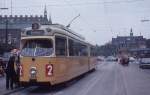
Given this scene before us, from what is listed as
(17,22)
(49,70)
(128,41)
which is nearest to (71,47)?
(49,70)

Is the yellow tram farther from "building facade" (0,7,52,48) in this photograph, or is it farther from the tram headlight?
"building facade" (0,7,52,48)

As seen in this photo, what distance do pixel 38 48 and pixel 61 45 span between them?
5.48 feet

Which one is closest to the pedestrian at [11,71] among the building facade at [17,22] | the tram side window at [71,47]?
the tram side window at [71,47]

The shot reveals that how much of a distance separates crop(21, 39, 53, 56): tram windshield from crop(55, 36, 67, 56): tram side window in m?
0.49

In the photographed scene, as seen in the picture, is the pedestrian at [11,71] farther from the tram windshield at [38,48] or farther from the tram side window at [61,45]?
the tram side window at [61,45]

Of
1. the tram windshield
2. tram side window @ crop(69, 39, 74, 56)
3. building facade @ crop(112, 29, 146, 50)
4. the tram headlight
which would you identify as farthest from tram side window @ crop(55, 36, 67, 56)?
building facade @ crop(112, 29, 146, 50)

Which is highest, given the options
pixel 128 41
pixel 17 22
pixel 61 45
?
pixel 17 22

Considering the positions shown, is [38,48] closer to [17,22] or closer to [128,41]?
[17,22]

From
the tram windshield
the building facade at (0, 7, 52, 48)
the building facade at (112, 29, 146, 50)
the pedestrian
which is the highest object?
the building facade at (0, 7, 52, 48)

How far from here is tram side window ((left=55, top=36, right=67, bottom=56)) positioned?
21091 mm

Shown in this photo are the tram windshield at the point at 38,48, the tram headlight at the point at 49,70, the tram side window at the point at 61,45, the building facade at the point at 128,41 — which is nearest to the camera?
the tram headlight at the point at 49,70

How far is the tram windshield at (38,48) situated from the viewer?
20.4 meters

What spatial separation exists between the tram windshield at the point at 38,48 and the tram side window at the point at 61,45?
49 centimetres

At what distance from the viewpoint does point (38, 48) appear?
Answer: 20.6 metres
